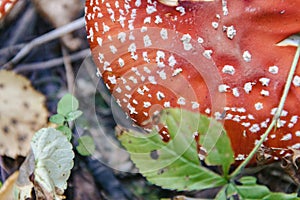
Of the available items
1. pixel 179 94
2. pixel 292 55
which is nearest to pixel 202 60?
pixel 179 94

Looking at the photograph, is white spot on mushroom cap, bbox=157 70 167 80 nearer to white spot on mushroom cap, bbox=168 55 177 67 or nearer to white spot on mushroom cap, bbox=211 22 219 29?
white spot on mushroom cap, bbox=168 55 177 67

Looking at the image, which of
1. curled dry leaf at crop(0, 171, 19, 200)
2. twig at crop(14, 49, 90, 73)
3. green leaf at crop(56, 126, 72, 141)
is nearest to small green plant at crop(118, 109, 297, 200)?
green leaf at crop(56, 126, 72, 141)

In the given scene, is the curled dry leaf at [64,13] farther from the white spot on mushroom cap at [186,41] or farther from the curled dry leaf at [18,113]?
the white spot on mushroom cap at [186,41]

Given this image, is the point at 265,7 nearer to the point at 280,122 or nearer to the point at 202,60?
the point at 202,60

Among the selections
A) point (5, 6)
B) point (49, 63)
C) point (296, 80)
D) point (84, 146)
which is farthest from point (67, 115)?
point (296, 80)

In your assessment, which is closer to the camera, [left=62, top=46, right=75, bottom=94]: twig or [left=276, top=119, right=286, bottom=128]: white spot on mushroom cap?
[left=276, top=119, right=286, bottom=128]: white spot on mushroom cap
